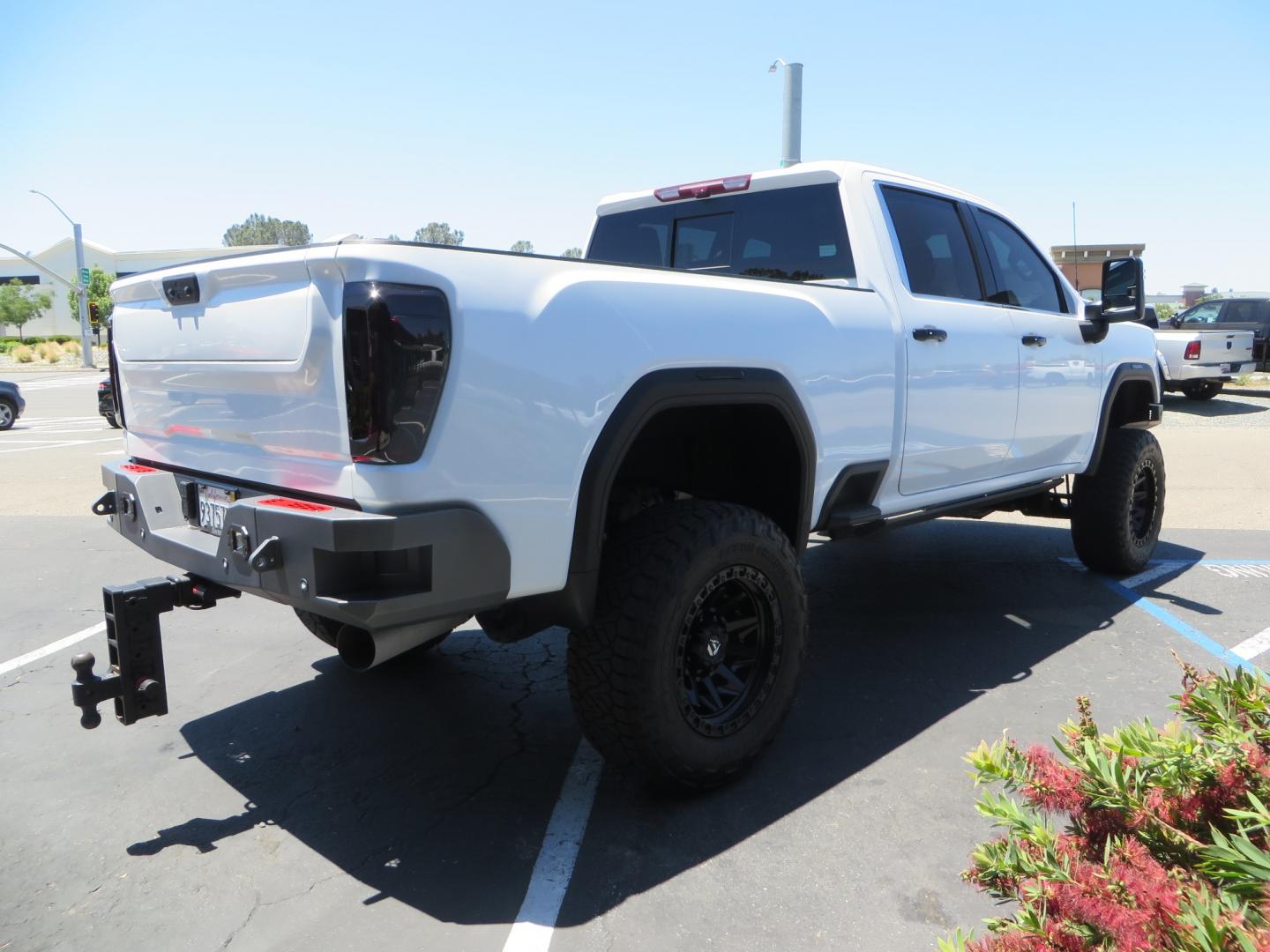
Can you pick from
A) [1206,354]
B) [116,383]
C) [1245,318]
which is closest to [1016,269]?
[116,383]

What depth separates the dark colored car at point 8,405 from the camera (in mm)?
16078

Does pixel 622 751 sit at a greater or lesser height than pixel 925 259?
lesser

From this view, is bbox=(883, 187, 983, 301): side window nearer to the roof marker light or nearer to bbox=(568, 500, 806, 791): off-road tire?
the roof marker light

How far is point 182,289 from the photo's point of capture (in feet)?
9.52

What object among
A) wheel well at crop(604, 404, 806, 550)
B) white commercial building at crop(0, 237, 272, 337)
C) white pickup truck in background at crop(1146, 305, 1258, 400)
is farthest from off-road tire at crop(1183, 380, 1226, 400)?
white commercial building at crop(0, 237, 272, 337)

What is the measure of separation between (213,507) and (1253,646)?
4553 mm

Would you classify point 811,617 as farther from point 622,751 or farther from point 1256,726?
point 1256,726

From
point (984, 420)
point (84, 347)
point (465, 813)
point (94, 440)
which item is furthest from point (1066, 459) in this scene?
point (84, 347)

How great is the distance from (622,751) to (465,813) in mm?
577

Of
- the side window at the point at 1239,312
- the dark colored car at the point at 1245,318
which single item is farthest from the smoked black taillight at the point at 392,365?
the side window at the point at 1239,312

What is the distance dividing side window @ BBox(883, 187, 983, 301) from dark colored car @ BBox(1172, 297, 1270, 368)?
51.7 feet

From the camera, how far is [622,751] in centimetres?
289

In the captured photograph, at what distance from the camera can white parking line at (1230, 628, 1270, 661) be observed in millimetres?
4395

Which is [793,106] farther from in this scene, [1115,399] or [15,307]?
[15,307]
